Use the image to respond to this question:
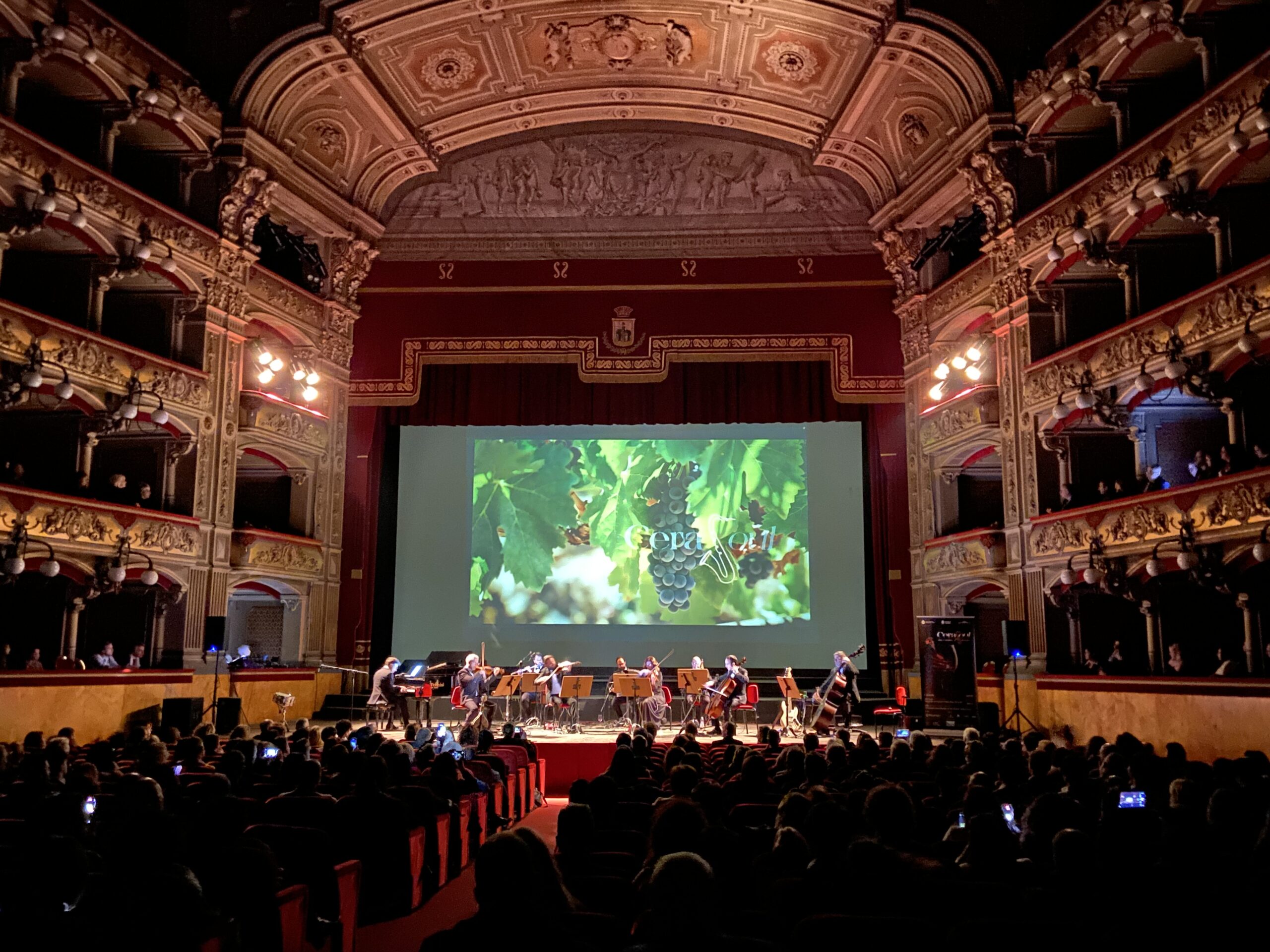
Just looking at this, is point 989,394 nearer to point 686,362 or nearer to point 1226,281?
point 1226,281

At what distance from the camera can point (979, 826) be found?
14.2 ft

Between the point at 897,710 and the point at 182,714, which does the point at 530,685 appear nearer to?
the point at 182,714

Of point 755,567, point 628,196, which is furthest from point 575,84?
point 755,567

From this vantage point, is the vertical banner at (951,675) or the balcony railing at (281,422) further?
the balcony railing at (281,422)

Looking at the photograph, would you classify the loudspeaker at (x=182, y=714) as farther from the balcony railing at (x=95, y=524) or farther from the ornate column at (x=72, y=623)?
the balcony railing at (x=95, y=524)

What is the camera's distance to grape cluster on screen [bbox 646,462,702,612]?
21531 mm

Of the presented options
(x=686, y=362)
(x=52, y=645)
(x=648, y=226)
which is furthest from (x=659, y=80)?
(x=52, y=645)

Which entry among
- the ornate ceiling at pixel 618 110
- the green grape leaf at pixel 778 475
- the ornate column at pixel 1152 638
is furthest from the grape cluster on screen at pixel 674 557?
the ornate column at pixel 1152 638

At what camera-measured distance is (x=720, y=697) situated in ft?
57.5

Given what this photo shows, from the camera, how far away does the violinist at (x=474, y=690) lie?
55.5ft

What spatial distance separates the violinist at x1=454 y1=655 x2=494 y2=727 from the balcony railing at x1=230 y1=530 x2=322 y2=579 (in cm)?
466

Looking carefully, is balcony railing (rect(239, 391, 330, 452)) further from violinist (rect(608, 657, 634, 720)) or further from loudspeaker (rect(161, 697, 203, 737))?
violinist (rect(608, 657, 634, 720))

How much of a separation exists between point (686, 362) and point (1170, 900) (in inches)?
775

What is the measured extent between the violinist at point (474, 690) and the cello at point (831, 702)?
5382 millimetres
